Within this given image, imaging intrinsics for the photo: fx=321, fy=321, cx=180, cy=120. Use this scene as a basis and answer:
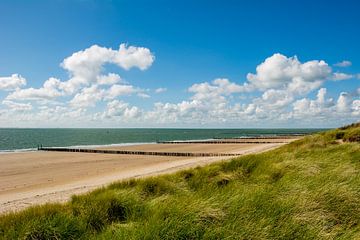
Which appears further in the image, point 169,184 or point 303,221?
point 169,184

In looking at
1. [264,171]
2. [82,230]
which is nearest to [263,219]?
[82,230]

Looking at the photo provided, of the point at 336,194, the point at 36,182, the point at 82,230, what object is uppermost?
the point at 336,194

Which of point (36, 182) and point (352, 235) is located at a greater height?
point (352, 235)

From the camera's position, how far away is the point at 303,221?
16.8ft

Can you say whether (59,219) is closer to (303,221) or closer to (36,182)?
(303,221)

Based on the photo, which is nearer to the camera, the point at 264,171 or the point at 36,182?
the point at 264,171

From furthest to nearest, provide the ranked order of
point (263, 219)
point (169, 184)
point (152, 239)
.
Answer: point (169, 184) → point (263, 219) → point (152, 239)

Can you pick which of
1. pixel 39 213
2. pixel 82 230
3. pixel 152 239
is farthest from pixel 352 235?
pixel 39 213

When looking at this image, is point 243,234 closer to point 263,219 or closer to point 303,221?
point 263,219

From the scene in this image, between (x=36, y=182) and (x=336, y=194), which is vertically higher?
(x=336, y=194)

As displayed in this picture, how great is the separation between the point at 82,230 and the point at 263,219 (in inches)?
121

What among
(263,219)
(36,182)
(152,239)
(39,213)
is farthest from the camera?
(36,182)

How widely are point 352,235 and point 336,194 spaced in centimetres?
166

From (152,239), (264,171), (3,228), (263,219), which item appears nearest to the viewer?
(152,239)
